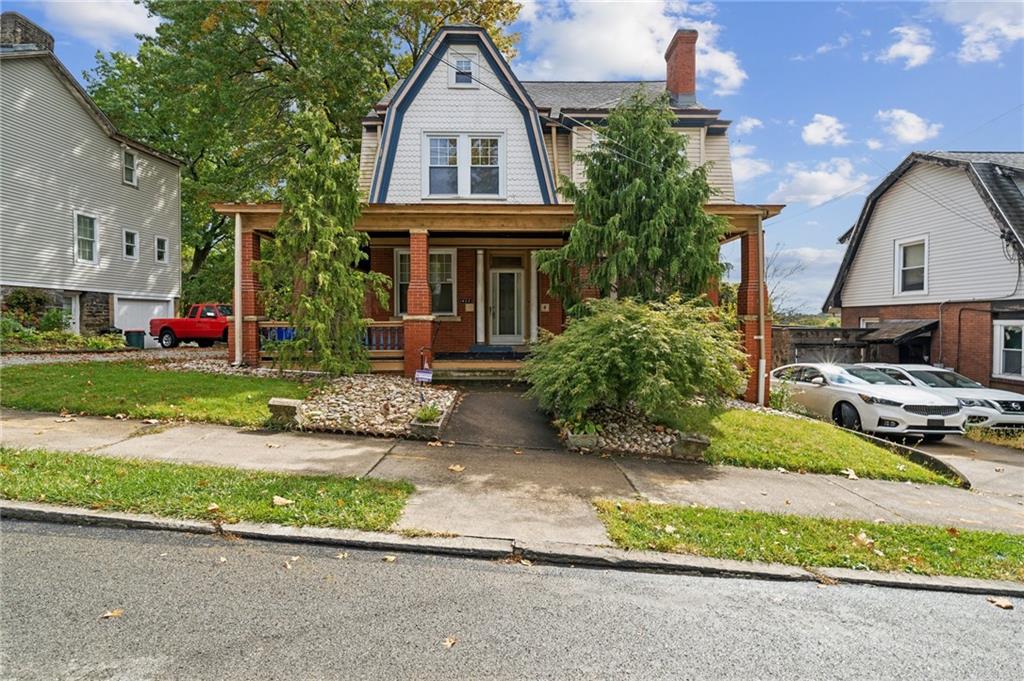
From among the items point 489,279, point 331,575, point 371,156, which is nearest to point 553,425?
point 331,575

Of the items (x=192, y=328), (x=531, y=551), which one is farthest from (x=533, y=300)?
(x=192, y=328)

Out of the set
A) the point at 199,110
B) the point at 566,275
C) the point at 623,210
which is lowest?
the point at 566,275

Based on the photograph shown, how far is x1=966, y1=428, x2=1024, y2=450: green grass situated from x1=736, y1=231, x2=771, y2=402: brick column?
15.9 feet

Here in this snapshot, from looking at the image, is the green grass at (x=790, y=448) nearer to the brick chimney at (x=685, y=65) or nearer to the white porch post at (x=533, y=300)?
the white porch post at (x=533, y=300)

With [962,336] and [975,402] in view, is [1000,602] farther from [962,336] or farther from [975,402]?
[962,336]

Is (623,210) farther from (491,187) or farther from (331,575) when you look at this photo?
(331,575)

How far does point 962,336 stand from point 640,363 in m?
14.1

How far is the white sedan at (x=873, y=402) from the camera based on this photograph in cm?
1040

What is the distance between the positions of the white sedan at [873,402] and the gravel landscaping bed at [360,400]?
8.26m

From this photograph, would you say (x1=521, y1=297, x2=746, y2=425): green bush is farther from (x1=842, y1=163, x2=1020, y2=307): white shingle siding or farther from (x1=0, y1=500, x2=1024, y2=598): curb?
(x1=842, y1=163, x2=1020, y2=307): white shingle siding

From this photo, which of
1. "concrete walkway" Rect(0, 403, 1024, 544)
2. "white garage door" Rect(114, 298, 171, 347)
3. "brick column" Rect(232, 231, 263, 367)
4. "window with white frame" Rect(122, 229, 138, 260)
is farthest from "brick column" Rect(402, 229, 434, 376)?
"window with white frame" Rect(122, 229, 138, 260)

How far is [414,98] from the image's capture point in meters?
14.2

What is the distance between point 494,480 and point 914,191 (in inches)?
757

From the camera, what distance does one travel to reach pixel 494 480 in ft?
19.2
